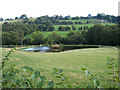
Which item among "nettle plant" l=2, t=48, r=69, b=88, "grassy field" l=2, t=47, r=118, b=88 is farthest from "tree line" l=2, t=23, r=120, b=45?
"nettle plant" l=2, t=48, r=69, b=88

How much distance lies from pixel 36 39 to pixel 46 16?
32784 millimetres

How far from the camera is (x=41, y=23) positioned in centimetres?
7094

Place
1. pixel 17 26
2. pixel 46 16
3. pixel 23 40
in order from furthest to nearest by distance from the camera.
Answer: pixel 46 16 < pixel 17 26 < pixel 23 40

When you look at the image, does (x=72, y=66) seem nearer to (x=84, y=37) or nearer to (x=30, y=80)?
(x=30, y=80)

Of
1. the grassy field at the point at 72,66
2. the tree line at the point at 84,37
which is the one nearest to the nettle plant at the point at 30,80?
the grassy field at the point at 72,66

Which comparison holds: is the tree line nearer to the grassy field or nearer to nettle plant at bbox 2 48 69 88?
the grassy field

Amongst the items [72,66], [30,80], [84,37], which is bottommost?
[84,37]

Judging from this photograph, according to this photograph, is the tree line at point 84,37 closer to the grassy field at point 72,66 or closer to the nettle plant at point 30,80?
the grassy field at point 72,66

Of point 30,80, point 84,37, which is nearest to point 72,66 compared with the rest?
point 30,80

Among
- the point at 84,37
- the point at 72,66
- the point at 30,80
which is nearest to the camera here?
the point at 30,80

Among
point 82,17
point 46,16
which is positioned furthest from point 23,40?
point 82,17

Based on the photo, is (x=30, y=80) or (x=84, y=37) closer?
(x=30, y=80)

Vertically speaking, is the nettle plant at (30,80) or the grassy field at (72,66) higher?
the nettle plant at (30,80)

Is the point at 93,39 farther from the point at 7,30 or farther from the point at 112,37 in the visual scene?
the point at 7,30
